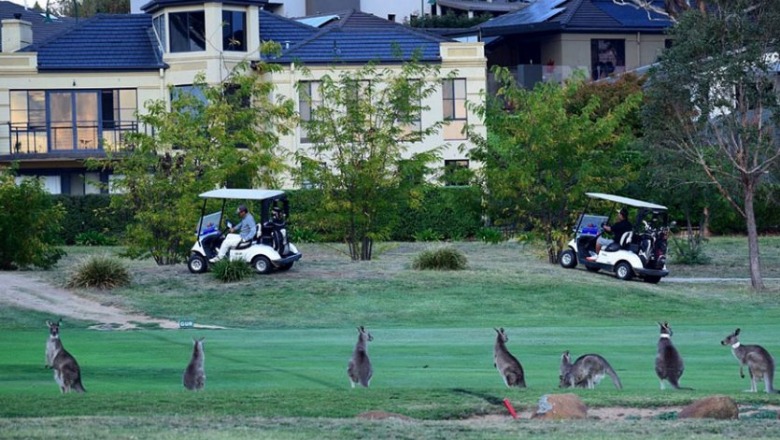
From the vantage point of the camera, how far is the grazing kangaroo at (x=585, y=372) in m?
16.2

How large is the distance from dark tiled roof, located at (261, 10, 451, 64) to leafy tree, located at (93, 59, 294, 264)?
1471 centimetres

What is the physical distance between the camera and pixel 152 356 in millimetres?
21062

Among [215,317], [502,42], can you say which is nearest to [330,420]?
[215,317]

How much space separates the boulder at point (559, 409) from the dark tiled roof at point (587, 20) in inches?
2076

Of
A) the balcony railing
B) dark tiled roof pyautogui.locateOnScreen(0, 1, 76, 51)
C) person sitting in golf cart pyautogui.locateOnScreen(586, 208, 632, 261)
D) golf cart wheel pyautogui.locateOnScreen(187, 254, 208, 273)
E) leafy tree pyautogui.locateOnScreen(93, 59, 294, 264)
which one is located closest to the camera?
golf cart wheel pyautogui.locateOnScreen(187, 254, 208, 273)

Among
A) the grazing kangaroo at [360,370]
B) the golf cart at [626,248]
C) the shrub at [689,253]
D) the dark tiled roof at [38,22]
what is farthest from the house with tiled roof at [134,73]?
the grazing kangaroo at [360,370]

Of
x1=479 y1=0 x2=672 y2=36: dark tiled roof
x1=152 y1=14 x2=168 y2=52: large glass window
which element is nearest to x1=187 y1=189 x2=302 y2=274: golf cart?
x1=152 y1=14 x2=168 y2=52: large glass window

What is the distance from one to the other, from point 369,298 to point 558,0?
4258cm

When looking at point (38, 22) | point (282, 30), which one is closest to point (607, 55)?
point (282, 30)

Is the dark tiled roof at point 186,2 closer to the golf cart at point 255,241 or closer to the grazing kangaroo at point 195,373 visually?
the golf cart at point 255,241

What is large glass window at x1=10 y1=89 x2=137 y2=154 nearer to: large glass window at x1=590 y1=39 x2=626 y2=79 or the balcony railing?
the balcony railing

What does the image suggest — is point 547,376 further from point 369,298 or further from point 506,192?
point 506,192

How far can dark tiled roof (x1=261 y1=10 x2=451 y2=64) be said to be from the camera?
174 ft

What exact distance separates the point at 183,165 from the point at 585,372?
69.1 ft
